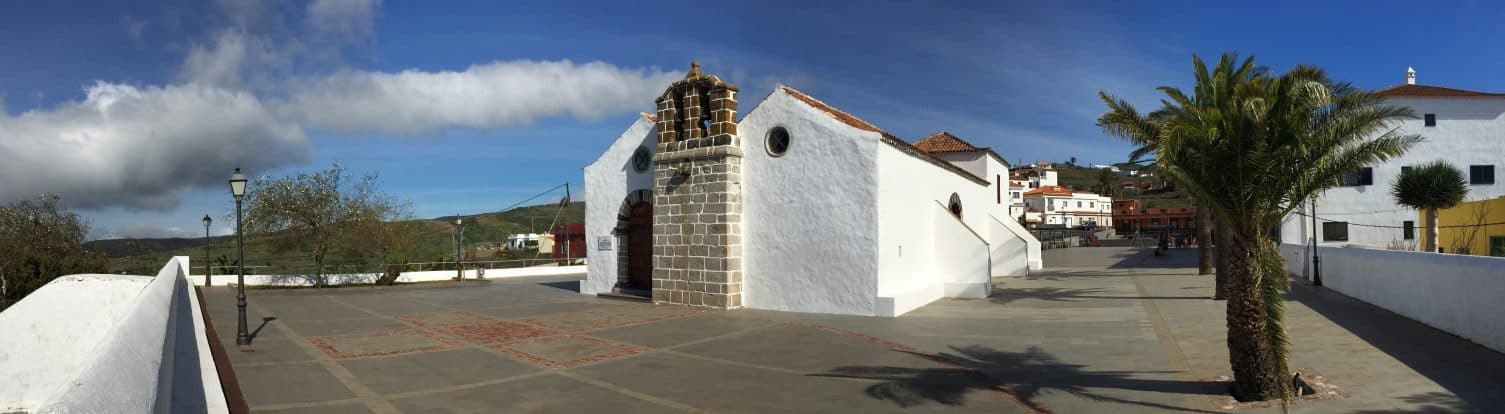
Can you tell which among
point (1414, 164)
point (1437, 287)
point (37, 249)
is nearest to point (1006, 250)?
point (1437, 287)

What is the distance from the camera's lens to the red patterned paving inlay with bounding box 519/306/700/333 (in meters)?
12.3

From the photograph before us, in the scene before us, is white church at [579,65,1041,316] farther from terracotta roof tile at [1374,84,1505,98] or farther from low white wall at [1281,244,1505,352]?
terracotta roof tile at [1374,84,1505,98]

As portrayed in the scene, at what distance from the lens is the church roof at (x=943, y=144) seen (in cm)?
2568

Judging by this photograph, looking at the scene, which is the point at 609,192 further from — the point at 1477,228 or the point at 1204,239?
the point at 1477,228

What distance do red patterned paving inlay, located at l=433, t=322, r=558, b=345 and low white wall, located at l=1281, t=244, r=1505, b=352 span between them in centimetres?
1220

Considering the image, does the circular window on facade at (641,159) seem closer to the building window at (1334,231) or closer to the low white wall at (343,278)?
the low white wall at (343,278)

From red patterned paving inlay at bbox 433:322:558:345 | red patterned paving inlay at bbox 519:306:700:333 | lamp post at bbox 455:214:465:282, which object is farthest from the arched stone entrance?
lamp post at bbox 455:214:465:282

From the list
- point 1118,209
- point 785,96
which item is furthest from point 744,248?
point 1118,209

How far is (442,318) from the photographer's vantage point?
13492mm

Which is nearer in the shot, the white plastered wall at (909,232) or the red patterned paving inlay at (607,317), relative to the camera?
the red patterned paving inlay at (607,317)

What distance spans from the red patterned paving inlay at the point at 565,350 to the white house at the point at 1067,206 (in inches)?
2528

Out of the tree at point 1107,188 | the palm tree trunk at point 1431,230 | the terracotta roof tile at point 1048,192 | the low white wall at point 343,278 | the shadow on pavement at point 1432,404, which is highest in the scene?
the tree at point 1107,188

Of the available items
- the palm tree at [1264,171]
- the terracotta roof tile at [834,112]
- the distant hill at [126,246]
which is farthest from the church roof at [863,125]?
the distant hill at [126,246]

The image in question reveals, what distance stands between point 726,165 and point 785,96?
1.83 metres
